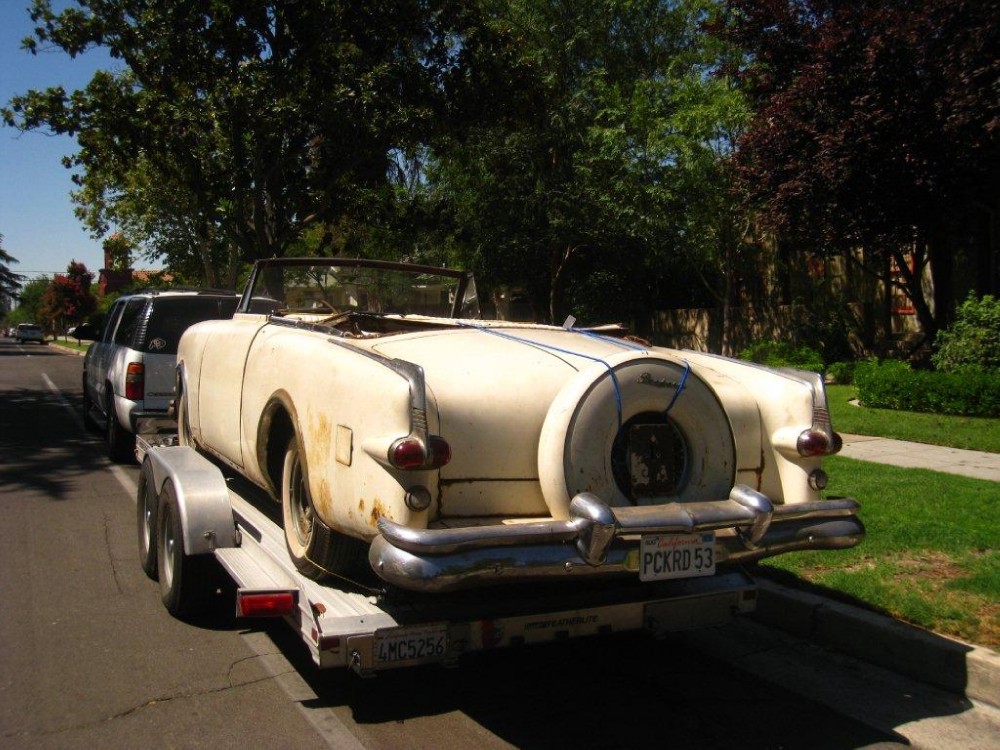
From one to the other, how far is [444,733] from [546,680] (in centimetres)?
78

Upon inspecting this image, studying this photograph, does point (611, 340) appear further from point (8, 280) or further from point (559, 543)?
point (8, 280)

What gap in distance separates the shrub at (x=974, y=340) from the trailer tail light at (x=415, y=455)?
11.8 metres

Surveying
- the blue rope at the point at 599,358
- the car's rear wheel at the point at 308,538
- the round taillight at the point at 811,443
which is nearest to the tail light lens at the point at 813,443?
the round taillight at the point at 811,443

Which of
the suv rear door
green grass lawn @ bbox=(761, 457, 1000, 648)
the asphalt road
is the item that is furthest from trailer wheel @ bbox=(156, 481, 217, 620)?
the suv rear door

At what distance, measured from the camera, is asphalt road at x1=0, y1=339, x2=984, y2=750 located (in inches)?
150

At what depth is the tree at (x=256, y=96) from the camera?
1470cm

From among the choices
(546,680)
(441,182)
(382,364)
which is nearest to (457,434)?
(382,364)

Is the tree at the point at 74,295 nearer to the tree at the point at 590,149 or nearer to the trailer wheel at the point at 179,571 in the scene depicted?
the tree at the point at 590,149

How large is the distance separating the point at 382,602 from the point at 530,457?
2.81ft

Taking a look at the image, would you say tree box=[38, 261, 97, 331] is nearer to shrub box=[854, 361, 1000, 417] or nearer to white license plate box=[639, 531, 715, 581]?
shrub box=[854, 361, 1000, 417]

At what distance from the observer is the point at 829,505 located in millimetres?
4031

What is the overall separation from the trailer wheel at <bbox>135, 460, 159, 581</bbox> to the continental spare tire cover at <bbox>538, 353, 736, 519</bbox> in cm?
298

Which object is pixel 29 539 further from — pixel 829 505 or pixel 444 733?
pixel 829 505

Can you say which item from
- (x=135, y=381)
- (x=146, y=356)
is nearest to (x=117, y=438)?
(x=135, y=381)
